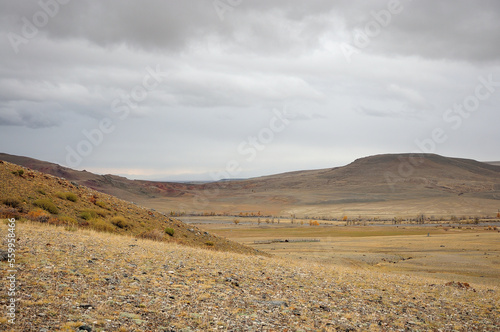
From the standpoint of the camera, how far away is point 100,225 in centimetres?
1738

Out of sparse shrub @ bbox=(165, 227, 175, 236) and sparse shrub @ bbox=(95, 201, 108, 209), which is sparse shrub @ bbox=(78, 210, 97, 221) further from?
sparse shrub @ bbox=(165, 227, 175, 236)

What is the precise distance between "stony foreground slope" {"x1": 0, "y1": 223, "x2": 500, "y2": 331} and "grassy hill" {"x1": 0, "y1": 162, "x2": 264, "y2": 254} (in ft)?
14.3

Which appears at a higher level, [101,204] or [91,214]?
[101,204]

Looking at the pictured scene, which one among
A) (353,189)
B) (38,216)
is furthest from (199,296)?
(353,189)

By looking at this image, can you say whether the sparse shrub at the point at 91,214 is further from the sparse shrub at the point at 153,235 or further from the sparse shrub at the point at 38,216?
the sparse shrub at the point at 153,235

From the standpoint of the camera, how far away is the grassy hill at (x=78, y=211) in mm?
16531

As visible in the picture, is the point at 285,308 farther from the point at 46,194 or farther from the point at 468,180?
the point at 468,180

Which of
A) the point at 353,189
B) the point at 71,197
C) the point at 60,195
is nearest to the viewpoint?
the point at 60,195

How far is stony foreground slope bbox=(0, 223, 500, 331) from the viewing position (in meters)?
6.19

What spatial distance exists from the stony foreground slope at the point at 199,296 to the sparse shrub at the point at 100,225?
430 centimetres

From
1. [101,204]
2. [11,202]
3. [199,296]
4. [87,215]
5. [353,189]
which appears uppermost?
[353,189]

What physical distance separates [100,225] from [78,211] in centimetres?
208

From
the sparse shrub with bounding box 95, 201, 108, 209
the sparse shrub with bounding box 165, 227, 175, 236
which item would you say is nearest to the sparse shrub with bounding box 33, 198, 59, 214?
the sparse shrub with bounding box 95, 201, 108, 209

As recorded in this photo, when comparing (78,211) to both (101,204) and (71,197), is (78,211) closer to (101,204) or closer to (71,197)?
(71,197)
